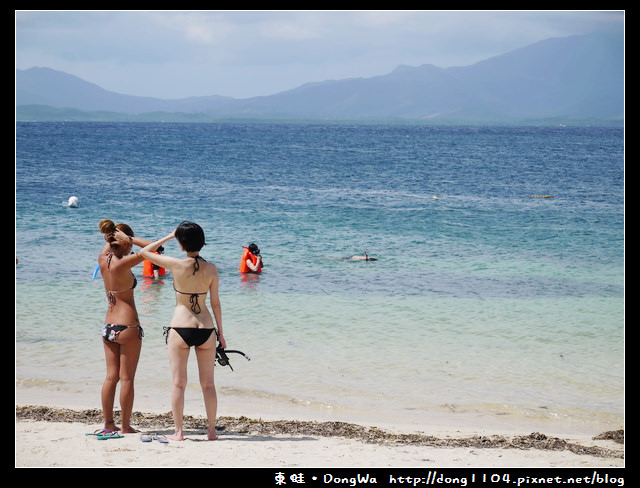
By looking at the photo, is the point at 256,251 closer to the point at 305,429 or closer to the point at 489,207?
the point at 305,429

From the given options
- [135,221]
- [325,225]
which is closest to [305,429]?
[325,225]

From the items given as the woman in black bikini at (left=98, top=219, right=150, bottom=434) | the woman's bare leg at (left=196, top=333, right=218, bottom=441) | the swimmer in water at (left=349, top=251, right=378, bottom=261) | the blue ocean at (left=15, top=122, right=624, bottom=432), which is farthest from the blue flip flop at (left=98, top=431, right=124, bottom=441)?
the swimmer in water at (left=349, top=251, right=378, bottom=261)

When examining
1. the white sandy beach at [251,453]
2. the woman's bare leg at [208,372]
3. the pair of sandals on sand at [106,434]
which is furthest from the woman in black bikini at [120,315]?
the woman's bare leg at [208,372]

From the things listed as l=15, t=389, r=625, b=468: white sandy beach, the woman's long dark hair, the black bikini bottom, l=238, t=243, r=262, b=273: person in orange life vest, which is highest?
the woman's long dark hair

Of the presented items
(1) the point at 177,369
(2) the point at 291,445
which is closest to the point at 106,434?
(1) the point at 177,369

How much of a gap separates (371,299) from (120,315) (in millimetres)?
8321

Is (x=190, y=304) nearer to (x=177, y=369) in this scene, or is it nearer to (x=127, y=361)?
(x=177, y=369)

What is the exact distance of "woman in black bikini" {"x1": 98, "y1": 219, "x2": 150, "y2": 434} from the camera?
259 inches

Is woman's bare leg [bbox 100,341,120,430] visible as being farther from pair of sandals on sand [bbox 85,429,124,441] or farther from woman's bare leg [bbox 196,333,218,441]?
woman's bare leg [bbox 196,333,218,441]

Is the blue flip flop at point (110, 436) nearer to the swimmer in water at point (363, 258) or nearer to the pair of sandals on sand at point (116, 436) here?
the pair of sandals on sand at point (116, 436)

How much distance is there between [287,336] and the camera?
11.9 meters

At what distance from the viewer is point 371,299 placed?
1451cm

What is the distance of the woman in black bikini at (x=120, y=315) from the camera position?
6566mm

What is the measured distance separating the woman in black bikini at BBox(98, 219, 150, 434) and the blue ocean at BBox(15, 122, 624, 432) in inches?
84.4
